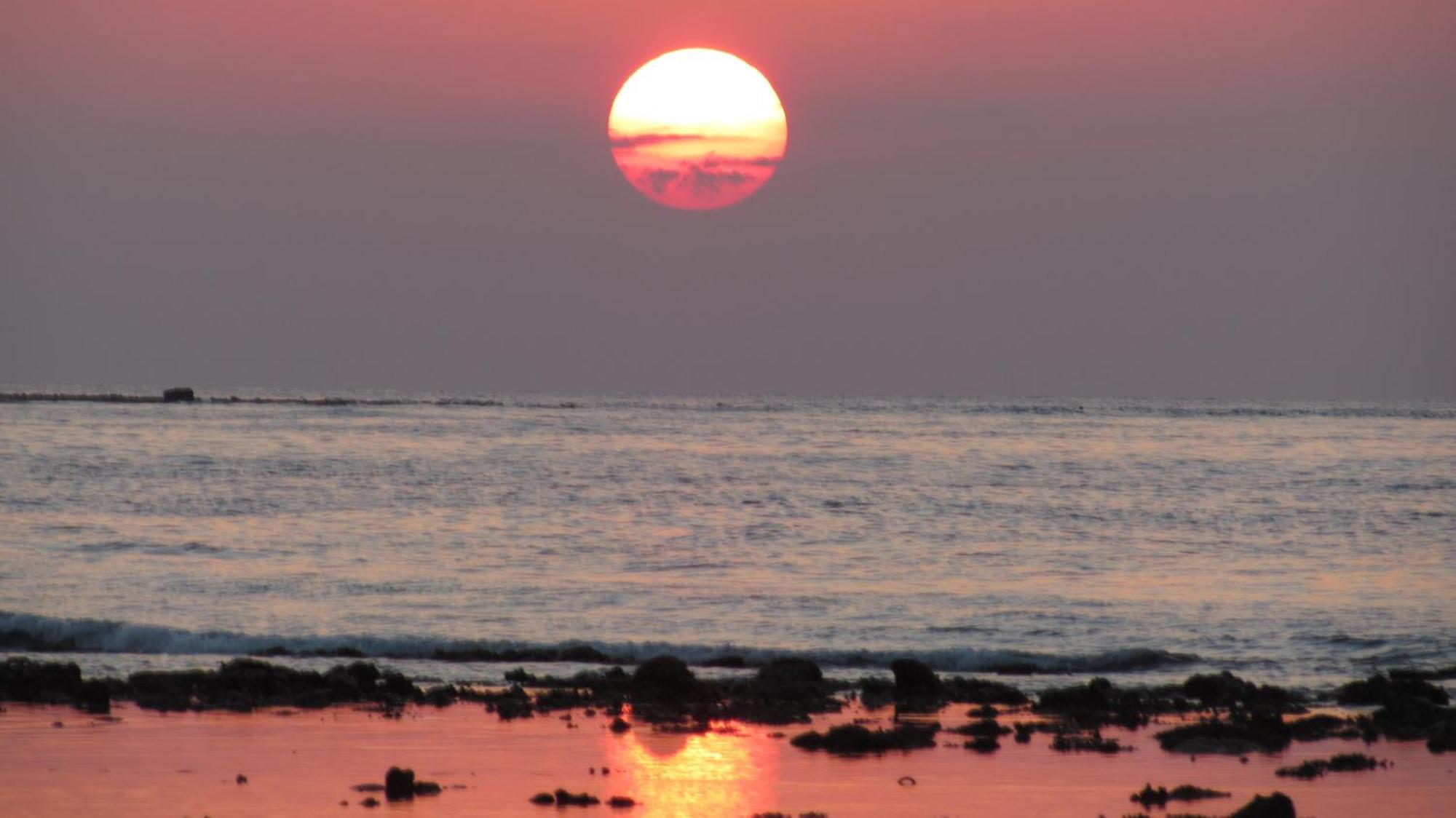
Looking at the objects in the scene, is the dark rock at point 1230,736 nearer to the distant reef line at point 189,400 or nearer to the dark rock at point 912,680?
the dark rock at point 912,680

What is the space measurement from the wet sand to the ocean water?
7072mm

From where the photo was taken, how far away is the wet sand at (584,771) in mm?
14398

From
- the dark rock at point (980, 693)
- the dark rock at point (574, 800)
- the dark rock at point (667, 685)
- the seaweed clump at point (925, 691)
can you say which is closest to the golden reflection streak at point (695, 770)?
the dark rock at point (574, 800)

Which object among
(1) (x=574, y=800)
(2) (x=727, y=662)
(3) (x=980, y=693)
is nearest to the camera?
(1) (x=574, y=800)

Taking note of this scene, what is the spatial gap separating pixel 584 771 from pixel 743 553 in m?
24.7

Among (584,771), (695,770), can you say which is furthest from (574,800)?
(695,770)

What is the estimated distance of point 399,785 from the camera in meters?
14.5

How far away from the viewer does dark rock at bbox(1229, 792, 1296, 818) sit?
1333cm

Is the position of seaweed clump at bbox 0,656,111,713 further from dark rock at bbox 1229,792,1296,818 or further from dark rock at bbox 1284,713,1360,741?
dark rock at bbox 1284,713,1360,741

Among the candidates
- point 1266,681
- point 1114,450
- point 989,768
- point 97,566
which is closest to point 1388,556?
point 1266,681

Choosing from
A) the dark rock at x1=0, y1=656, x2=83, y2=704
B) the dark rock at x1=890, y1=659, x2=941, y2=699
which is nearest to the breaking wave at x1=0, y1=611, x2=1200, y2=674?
the dark rock at x1=890, y1=659, x2=941, y2=699

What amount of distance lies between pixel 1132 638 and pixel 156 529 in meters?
28.2

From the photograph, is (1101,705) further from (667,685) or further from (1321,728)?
(667,685)

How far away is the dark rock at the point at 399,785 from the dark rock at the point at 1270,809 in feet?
24.9
